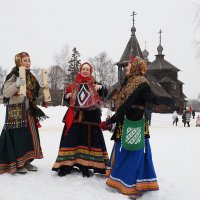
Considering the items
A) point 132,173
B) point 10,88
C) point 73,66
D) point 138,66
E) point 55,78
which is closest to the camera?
point 132,173

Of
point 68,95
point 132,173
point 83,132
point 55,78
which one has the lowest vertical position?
point 132,173

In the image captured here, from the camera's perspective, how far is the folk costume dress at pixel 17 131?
4.91 m

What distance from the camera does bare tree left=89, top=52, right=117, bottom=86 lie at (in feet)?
187

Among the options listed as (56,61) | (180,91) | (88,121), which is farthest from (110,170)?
(180,91)

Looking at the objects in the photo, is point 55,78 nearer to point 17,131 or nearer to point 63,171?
point 17,131

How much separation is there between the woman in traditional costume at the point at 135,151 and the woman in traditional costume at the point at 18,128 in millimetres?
1370

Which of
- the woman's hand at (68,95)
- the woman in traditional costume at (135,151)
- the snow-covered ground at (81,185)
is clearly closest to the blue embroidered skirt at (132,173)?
the woman in traditional costume at (135,151)

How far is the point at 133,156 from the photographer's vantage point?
4516 mm

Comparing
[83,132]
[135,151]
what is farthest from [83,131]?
[135,151]

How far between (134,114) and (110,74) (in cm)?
5550

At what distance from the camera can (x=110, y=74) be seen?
59.7 m

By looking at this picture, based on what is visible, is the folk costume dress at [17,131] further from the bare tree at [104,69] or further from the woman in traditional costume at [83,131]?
the bare tree at [104,69]

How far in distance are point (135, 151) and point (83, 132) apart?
3.21 ft

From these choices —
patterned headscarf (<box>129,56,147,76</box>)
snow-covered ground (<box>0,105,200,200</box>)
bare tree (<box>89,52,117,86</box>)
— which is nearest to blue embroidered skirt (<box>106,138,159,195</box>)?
snow-covered ground (<box>0,105,200,200</box>)
